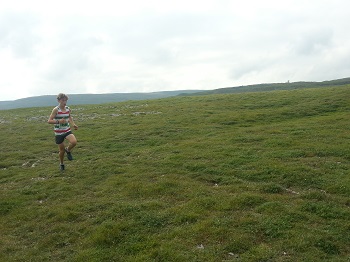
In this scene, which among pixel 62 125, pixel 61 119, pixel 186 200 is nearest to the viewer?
pixel 186 200

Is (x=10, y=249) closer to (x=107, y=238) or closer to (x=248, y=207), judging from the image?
(x=107, y=238)

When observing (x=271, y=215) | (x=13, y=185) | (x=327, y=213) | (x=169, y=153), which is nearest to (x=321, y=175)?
(x=327, y=213)

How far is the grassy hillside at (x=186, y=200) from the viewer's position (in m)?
9.85

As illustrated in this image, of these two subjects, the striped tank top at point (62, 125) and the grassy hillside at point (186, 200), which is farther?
the striped tank top at point (62, 125)

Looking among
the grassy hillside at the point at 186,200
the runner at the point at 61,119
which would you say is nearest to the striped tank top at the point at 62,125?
the runner at the point at 61,119

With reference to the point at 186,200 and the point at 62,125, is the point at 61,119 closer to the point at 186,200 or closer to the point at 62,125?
the point at 62,125

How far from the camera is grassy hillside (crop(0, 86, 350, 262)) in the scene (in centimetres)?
985

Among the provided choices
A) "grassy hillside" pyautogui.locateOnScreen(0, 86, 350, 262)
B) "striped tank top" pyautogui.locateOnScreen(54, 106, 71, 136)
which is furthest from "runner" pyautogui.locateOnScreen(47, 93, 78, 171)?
"grassy hillside" pyautogui.locateOnScreen(0, 86, 350, 262)

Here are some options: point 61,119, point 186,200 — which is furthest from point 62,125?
point 186,200

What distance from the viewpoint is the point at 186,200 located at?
13219 mm

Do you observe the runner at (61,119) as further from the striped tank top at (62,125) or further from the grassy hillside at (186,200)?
the grassy hillside at (186,200)

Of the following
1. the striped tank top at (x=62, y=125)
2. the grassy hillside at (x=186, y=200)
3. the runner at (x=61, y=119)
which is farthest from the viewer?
the striped tank top at (x=62, y=125)

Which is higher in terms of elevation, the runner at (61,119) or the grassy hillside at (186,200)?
the runner at (61,119)

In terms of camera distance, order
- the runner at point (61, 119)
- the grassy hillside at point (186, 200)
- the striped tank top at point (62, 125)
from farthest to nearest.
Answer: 1. the striped tank top at point (62, 125)
2. the runner at point (61, 119)
3. the grassy hillside at point (186, 200)
